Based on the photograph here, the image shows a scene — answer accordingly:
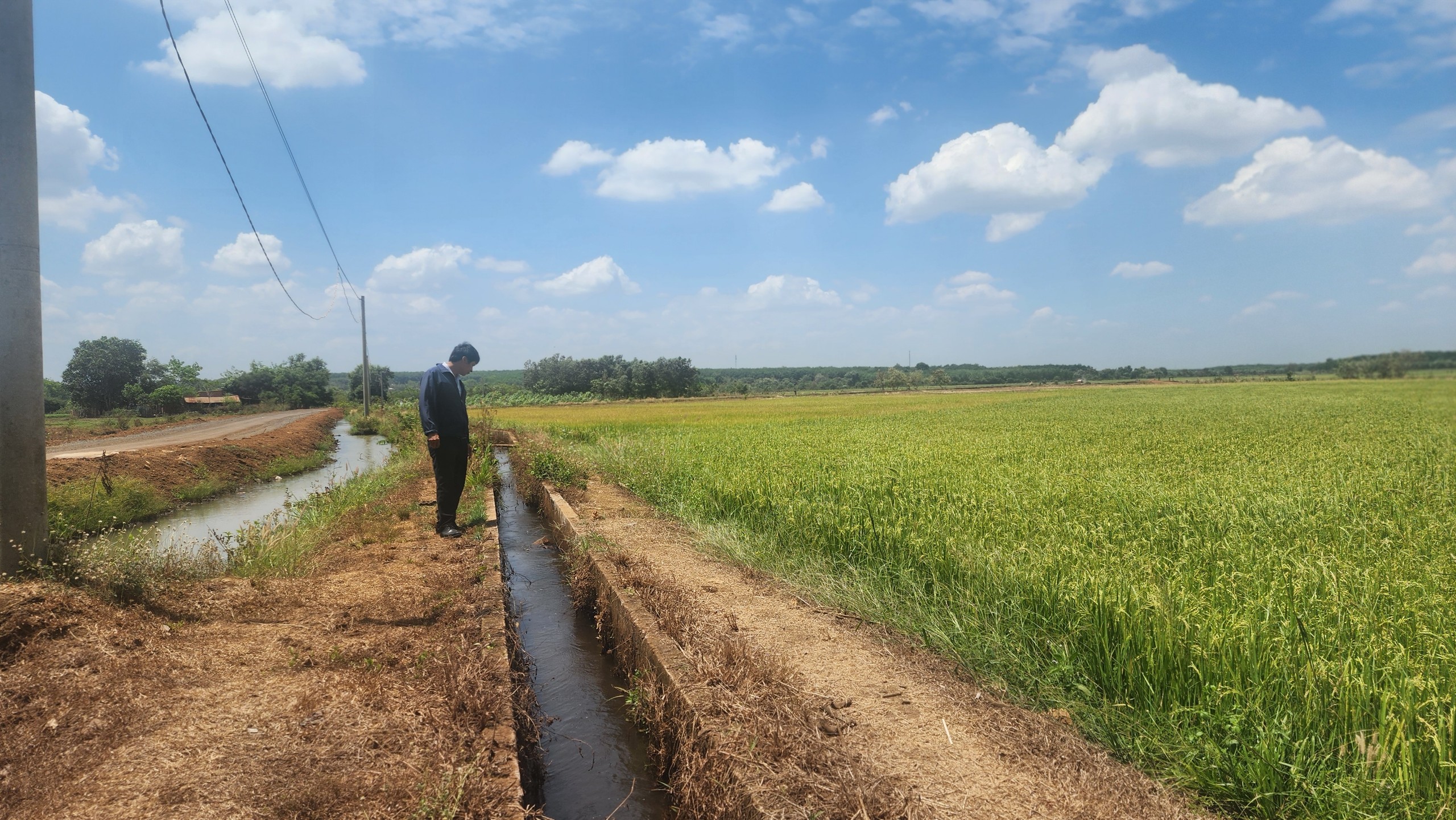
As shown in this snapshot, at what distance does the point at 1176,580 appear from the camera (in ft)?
13.6

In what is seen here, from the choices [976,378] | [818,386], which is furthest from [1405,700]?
[976,378]

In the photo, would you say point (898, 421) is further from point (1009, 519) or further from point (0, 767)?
point (0, 767)

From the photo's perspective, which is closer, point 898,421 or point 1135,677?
point 1135,677

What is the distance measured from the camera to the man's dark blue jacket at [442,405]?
723 cm

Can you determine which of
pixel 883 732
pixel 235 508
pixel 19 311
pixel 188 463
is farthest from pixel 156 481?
pixel 883 732

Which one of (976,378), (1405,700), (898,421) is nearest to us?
(1405,700)

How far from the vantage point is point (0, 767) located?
2.66 metres

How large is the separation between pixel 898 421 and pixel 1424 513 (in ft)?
54.0

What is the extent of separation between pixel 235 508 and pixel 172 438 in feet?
38.1

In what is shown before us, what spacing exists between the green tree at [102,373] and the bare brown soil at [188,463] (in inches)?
417

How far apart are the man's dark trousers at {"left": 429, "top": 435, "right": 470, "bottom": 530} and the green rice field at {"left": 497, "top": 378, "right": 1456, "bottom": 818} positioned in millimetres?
2585

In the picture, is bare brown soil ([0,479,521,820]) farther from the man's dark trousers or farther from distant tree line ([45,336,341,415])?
distant tree line ([45,336,341,415])

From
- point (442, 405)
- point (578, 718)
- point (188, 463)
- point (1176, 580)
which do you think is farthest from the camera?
point (188, 463)

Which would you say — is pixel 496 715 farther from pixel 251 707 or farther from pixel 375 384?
pixel 375 384
